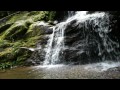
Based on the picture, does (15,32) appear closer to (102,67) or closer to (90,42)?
(90,42)

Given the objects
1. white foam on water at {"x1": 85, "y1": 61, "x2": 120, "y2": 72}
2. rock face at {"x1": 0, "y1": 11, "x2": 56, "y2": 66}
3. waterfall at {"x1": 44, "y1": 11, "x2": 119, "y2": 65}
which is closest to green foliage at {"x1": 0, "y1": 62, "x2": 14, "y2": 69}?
rock face at {"x1": 0, "y1": 11, "x2": 56, "y2": 66}

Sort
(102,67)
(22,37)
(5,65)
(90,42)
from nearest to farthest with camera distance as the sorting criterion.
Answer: (102,67)
(90,42)
(5,65)
(22,37)

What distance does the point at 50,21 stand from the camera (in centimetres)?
1441

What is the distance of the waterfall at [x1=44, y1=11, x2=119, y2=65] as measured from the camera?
9953 millimetres

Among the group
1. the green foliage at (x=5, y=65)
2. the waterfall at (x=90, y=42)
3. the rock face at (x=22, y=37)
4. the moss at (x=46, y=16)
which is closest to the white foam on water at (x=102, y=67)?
the waterfall at (x=90, y=42)

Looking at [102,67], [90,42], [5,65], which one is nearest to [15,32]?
[5,65]

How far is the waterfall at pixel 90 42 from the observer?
9953mm

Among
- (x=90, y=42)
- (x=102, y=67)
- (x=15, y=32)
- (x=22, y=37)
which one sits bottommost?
(x=102, y=67)

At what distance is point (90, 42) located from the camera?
408 inches

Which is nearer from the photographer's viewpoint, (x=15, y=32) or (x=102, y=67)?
(x=102, y=67)

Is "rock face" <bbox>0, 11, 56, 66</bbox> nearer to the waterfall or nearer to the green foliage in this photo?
the green foliage
